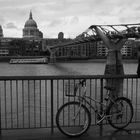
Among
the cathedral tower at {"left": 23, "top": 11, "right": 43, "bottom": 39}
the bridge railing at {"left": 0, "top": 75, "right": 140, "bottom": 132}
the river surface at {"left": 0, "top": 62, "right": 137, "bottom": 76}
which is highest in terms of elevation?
the cathedral tower at {"left": 23, "top": 11, "right": 43, "bottom": 39}

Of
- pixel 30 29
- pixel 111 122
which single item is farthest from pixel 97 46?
pixel 111 122

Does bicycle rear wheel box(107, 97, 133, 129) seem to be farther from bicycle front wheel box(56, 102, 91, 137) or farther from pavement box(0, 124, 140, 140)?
bicycle front wheel box(56, 102, 91, 137)

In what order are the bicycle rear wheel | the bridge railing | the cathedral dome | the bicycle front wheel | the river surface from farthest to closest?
the cathedral dome → the river surface → the bridge railing → the bicycle rear wheel → the bicycle front wheel

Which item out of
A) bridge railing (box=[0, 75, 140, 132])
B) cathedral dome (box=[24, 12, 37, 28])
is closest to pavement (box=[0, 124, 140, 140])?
bridge railing (box=[0, 75, 140, 132])

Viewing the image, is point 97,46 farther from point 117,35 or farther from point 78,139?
point 78,139

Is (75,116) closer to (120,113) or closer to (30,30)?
(120,113)

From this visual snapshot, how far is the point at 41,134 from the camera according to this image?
5.66 m

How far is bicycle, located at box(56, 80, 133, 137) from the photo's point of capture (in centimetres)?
535

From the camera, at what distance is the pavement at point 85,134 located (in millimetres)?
5360

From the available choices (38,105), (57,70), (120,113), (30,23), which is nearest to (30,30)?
(30,23)

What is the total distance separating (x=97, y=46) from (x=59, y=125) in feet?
491

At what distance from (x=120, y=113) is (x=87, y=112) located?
0.70m

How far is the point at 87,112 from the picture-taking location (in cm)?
541

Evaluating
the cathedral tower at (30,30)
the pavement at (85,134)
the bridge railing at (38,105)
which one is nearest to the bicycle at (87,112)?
the pavement at (85,134)
